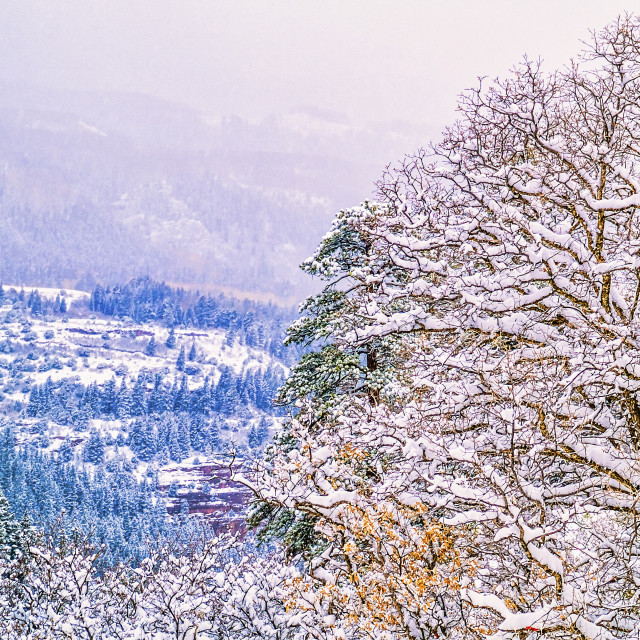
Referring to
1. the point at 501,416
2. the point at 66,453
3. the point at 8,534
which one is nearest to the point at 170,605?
the point at 501,416

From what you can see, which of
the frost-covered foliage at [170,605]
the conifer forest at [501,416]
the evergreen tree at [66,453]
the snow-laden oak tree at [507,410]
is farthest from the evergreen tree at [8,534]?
the evergreen tree at [66,453]

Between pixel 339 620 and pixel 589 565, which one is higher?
pixel 589 565

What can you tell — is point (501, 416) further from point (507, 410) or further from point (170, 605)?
point (170, 605)

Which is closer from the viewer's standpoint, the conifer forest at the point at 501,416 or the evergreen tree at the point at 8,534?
the conifer forest at the point at 501,416

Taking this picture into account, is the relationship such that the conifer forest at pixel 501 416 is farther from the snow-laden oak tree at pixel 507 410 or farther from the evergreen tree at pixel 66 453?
the evergreen tree at pixel 66 453

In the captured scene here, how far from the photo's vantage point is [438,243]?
29.5 ft

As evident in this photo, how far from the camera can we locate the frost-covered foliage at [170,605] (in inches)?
478

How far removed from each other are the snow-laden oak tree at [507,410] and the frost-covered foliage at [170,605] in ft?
5.03

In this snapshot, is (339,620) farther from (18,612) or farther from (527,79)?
(18,612)

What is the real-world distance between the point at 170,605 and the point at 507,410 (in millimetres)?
9437

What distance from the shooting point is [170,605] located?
44.2 ft

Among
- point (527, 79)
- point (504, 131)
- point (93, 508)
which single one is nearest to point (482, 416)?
point (504, 131)

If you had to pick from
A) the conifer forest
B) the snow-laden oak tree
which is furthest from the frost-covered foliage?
the snow-laden oak tree

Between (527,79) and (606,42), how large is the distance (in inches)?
43.1
